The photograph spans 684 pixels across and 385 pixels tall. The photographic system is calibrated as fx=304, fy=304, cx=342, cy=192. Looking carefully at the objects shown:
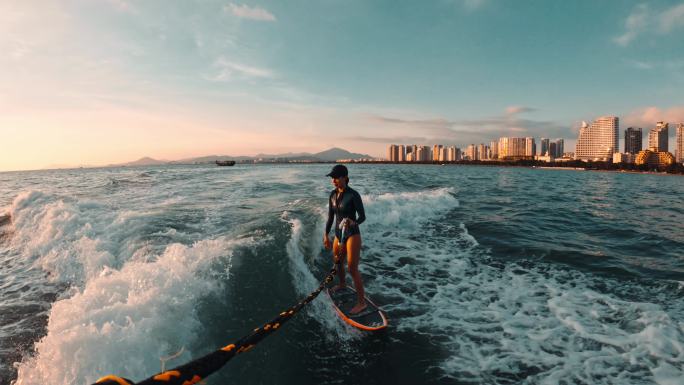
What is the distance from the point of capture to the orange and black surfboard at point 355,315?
5.77 metres

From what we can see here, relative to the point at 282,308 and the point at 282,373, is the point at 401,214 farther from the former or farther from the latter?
the point at 282,373

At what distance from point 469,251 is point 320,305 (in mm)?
6730

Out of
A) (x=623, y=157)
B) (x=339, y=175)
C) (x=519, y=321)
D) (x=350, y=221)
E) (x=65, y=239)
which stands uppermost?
(x=623, y=157)

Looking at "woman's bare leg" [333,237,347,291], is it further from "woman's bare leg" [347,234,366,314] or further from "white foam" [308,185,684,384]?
"white foam" [308,185,684,384]

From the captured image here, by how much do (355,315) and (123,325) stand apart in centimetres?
390

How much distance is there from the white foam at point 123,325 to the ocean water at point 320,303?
2 centimetres

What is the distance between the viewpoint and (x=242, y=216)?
44.9ft

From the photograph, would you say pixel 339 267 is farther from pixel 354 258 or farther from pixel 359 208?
pixel 359 208

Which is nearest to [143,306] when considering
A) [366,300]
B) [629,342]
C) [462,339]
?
[366,300]

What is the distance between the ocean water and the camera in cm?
465

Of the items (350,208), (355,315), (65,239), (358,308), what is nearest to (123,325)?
(355,315)

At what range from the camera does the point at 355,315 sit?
6.09 meters

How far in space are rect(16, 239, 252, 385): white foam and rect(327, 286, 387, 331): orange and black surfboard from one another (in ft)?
8.55

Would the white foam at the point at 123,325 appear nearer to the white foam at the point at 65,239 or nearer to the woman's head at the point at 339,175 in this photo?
the white foam at the point at 65,239
